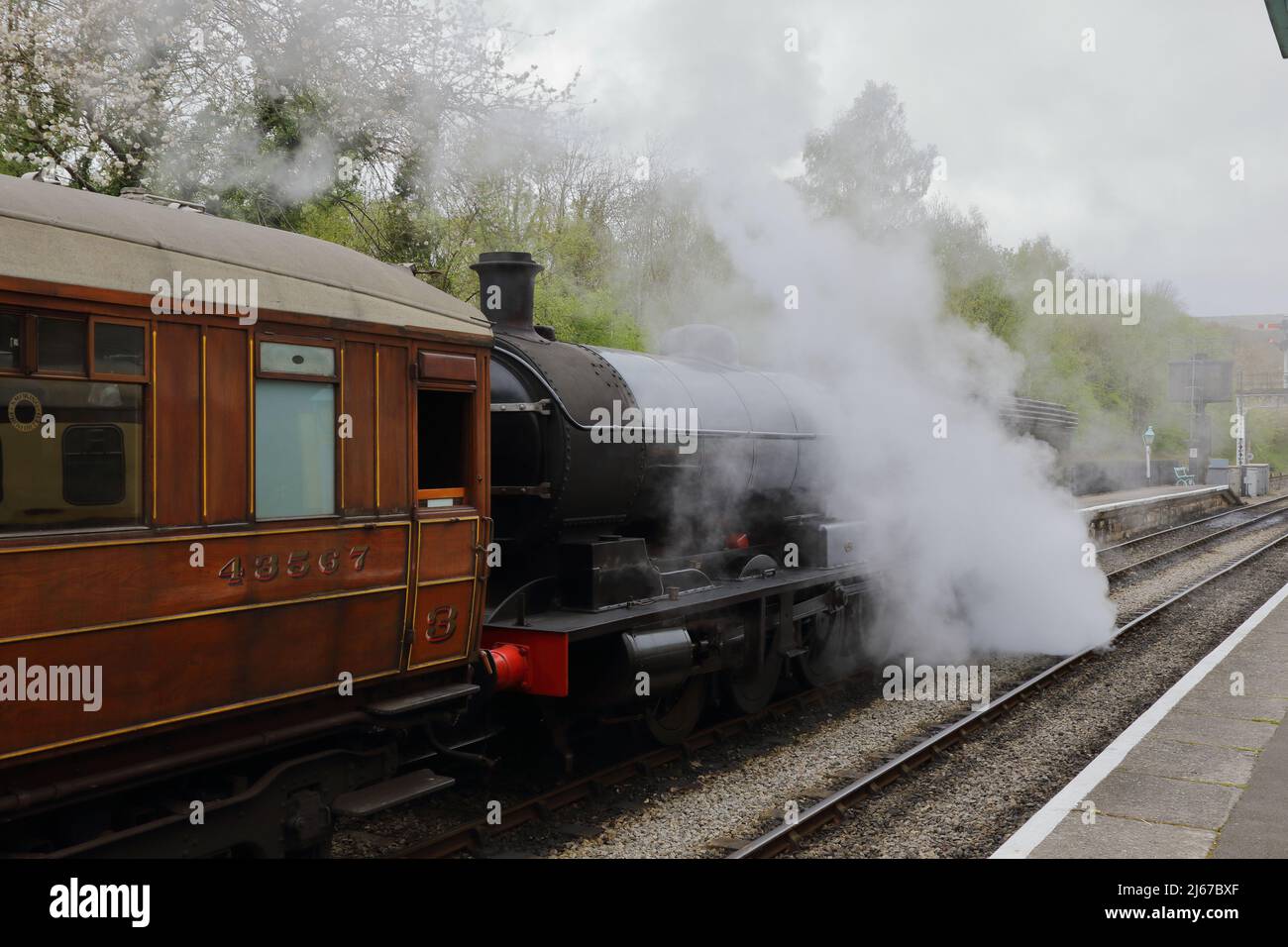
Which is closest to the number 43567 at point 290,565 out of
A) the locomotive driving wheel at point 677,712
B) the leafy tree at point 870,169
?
the locomotive driving wheel at point 677,712

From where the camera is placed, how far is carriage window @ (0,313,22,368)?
145 inches

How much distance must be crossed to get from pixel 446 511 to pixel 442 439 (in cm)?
47

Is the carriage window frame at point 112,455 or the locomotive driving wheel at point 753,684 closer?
the carriage window frame at point 112,455

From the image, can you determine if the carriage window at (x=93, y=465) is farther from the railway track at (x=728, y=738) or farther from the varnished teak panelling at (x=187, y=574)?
the railway track at (x=728, y=738)

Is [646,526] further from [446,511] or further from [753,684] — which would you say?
[446,511]

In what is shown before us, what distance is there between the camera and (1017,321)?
2509cm

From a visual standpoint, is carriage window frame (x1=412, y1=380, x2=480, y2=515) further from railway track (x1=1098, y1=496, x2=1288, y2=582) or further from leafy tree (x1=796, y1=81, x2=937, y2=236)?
railway track (x1=1098, y1=496, x2=1288, y2=582)

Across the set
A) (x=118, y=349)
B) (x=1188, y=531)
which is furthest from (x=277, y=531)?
(x=1188, y=531)

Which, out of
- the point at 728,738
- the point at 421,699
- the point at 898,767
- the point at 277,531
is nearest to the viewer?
the point at 277,531

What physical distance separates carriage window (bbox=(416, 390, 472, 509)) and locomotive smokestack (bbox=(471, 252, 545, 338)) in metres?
1.44

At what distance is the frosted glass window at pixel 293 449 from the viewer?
180 inches

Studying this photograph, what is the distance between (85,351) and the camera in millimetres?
3920

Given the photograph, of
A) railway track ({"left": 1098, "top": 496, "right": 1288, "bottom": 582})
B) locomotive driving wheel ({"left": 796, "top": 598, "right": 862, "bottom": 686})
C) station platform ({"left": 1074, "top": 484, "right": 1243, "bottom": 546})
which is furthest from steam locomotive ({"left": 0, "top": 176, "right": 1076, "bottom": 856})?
station platform ({"left": 1074, "top": 484, "right": 1243, "bottom": 546})

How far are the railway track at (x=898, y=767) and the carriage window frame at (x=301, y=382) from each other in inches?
114
